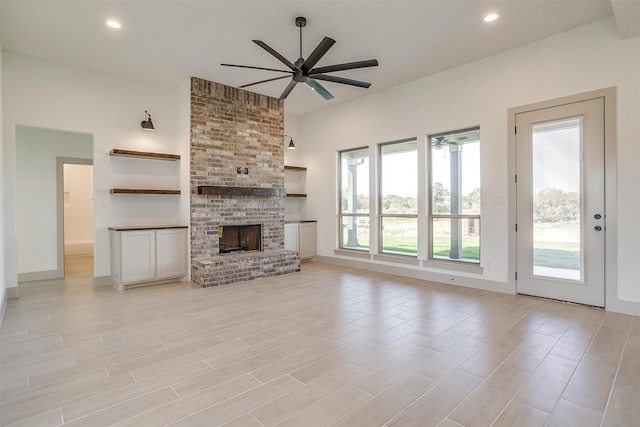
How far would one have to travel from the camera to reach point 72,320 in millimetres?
3494

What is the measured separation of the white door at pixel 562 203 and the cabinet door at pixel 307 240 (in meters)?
4.02

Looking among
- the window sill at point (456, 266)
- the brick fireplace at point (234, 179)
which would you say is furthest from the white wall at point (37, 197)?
the window sill at point (456, 266)

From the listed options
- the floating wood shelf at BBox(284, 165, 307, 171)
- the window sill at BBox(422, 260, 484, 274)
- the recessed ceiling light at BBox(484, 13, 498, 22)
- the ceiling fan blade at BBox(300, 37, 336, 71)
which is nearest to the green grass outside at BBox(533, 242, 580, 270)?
the window sill at BBox(422, 260, 484, 274)

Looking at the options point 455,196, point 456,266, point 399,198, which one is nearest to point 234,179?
point 399,198

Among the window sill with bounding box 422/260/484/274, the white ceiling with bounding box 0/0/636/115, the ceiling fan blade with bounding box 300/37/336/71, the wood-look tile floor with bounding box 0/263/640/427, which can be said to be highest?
the white ceiling with bounding box 0/0/636/115

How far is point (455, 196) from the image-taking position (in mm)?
5180

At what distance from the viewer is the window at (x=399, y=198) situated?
5746 millimetres

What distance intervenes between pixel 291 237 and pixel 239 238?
1.18 m

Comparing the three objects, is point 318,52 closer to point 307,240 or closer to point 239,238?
point 239,238

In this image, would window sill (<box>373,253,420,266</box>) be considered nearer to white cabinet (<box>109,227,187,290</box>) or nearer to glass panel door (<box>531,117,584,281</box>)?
glass panel door (<box>531,117,584,281</box>)

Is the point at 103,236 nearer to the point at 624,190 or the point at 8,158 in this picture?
the point at 8,158

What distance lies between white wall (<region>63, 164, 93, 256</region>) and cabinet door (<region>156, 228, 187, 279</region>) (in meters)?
5.00

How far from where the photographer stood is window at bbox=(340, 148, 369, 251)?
657 cm

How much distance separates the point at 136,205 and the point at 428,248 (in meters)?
4.87
